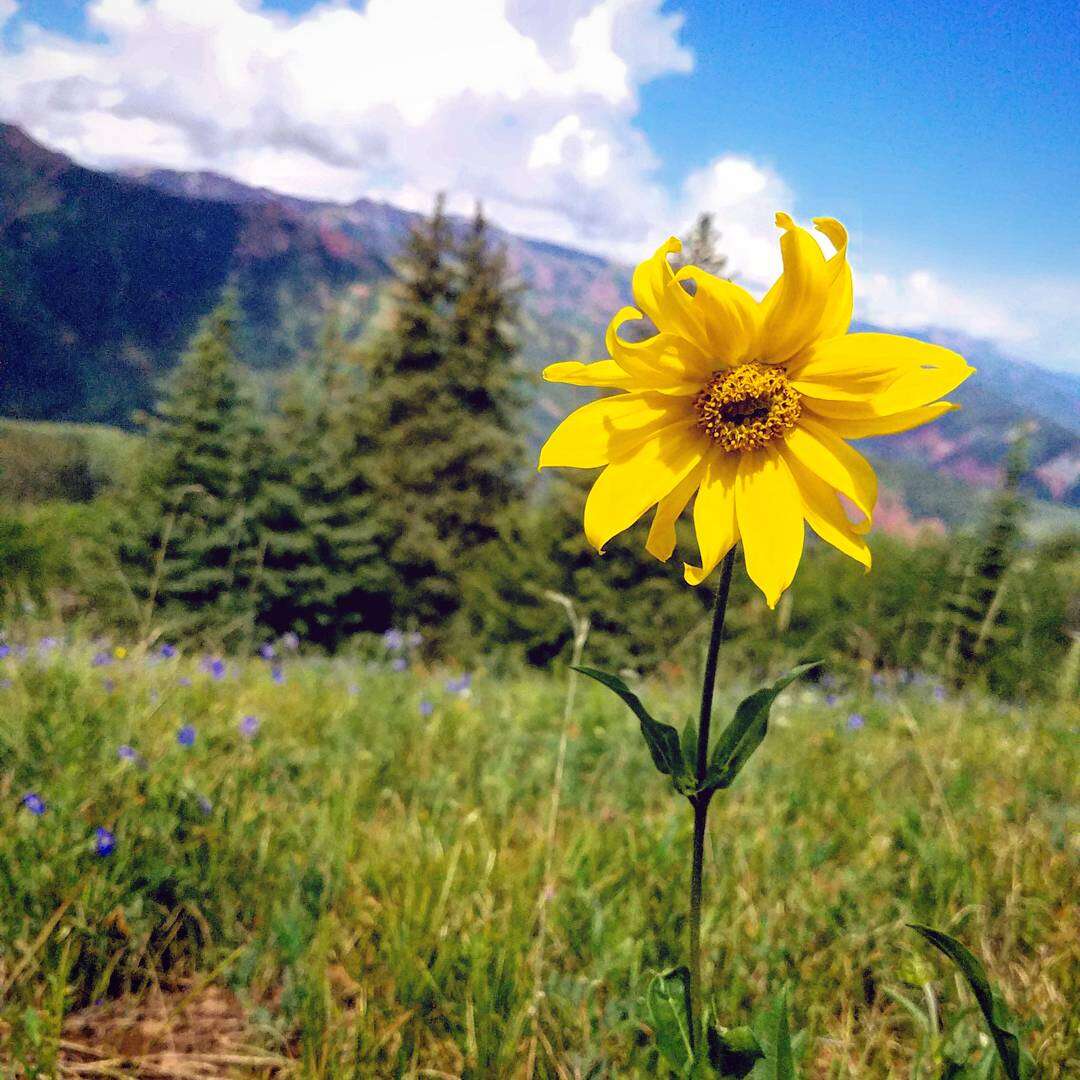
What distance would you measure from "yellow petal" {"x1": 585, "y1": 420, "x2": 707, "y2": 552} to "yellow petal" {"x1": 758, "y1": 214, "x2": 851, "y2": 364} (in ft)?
0.60

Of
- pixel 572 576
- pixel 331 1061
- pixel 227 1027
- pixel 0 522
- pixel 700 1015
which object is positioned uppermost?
pixel 700 1015

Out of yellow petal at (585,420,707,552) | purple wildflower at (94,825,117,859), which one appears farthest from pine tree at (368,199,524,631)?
yellow petal at (585,420,707,552)

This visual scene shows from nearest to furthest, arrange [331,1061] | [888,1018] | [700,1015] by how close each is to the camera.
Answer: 1. [700,1015]
2. [331,1061]
3. [888,1018]

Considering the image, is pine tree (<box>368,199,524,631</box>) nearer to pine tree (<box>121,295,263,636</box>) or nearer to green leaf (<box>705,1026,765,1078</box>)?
pine tree (<box>121,295,263,636</box>)

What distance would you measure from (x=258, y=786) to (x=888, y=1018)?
1.81 meters

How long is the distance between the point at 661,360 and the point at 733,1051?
997 mm

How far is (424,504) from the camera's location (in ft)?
75.1

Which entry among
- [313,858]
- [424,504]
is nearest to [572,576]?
[424,504]

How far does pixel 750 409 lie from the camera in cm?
114

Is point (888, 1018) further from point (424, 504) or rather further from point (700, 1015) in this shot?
point (424, 504)

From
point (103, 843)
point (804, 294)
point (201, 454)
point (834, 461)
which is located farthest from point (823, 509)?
point (201, 454)

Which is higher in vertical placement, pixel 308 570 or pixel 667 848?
pixel 667 848

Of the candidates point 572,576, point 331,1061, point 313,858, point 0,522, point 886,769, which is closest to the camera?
point 331,1061

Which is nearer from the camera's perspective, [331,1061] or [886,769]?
[331,1061]
